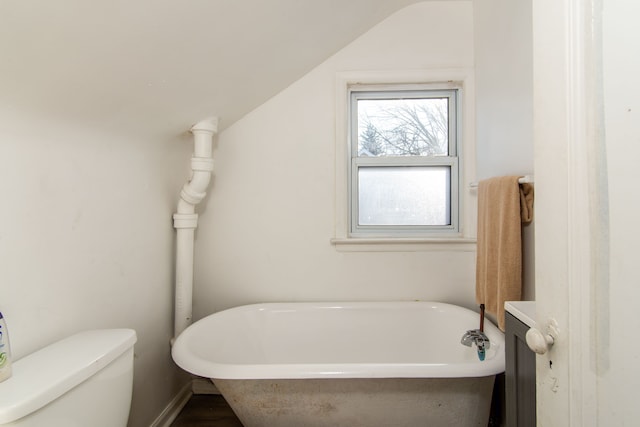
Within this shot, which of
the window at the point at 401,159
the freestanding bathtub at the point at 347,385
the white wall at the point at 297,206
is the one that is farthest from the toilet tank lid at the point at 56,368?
the window at the point at 401,159

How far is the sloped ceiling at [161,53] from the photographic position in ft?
2.65

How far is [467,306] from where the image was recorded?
1.78 meters

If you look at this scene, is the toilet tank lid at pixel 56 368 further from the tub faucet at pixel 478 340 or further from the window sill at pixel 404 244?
the tub faucet at pixel 478 340

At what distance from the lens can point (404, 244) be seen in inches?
70.3

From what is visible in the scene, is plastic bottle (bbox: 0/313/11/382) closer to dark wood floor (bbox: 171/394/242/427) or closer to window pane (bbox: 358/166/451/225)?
dark wood floor (bbox: 171/394/242/427)

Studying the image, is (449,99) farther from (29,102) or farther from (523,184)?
(29,102)

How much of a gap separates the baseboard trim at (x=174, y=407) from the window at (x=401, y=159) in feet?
4.28

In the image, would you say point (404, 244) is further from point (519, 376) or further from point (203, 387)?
point (203, 387)

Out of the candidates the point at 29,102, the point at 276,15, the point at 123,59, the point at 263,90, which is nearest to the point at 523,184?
the point at 276,15

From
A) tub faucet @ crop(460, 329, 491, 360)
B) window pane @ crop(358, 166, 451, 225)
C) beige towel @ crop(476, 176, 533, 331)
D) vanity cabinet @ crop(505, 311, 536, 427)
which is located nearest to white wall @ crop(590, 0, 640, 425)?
vanity cabinet @ crop(505, 311, 536, 427)

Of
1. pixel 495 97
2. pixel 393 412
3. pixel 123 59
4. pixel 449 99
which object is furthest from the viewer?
pixel 449 99

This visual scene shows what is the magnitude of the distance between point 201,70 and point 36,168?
0.69 meters

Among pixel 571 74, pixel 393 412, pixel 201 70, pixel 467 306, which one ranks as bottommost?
pixel 393 412

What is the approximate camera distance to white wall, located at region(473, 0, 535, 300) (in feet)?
4.07
